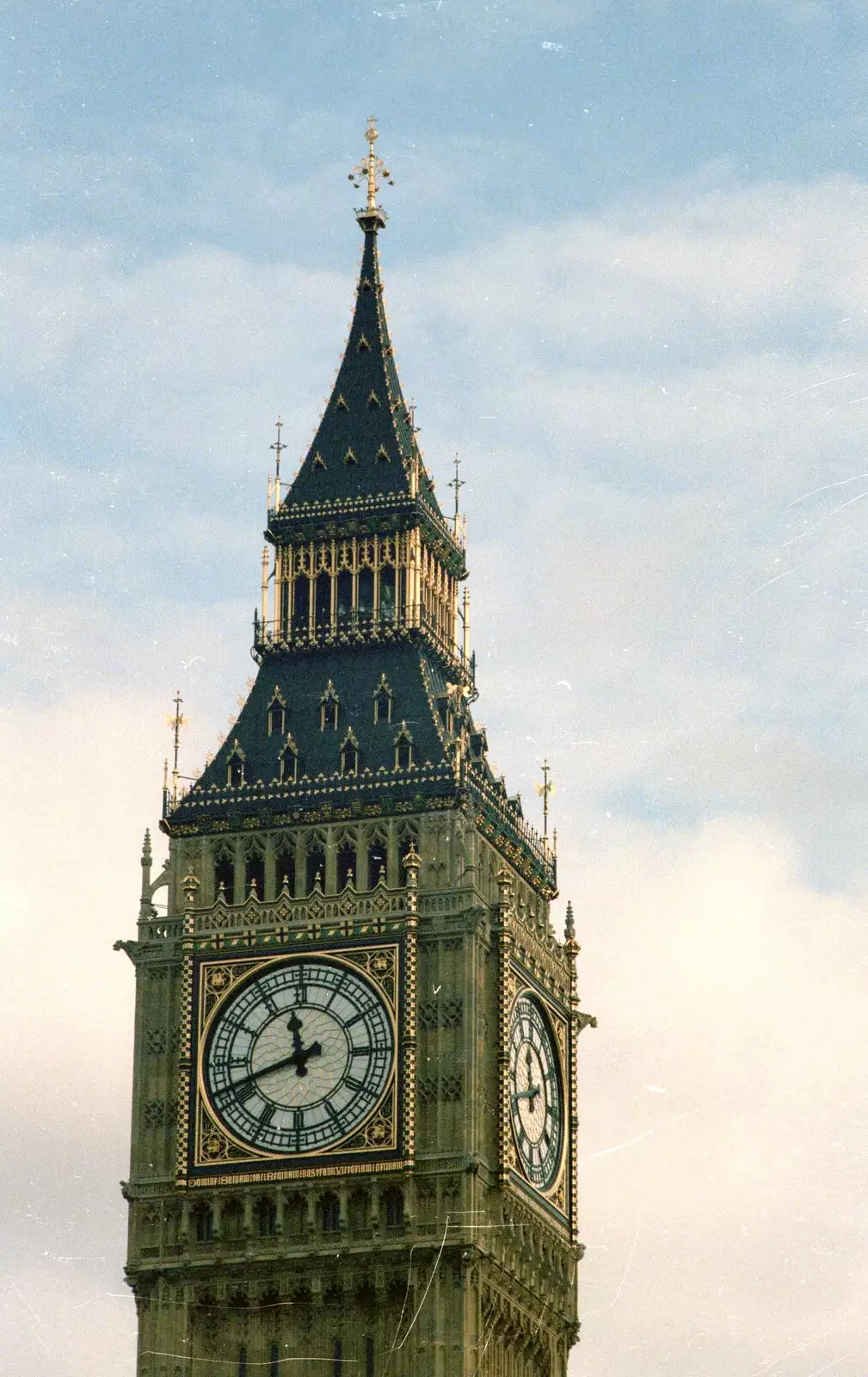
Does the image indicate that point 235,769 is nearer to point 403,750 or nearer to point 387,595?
point 403,750

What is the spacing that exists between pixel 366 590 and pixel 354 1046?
1286 cm

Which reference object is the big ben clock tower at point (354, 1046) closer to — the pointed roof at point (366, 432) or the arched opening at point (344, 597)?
the arched opening at point (344, 597)

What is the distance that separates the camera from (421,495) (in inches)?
4294

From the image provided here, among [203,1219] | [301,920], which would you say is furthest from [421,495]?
[203,1219]

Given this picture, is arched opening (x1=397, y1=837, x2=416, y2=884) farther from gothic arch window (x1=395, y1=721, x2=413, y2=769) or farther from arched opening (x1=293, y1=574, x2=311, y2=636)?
arched opening (x1=293, y1=574, x2=311, y2=636)

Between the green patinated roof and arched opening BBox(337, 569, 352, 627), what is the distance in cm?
199

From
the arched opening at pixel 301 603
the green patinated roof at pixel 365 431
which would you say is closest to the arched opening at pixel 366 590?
the arched opening at pixel 301 603

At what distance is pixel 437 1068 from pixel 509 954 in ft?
11.7

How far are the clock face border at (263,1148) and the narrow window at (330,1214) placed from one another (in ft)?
2.06

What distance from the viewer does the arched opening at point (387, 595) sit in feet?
353

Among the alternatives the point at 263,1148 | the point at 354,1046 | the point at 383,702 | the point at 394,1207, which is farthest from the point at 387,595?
the point at 394,1207

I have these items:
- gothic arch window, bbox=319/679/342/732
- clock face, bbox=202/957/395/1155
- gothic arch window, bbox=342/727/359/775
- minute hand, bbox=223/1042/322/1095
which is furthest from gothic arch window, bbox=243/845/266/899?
minute hand, bbox=223/1042/322/1095

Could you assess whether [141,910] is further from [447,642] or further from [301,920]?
[447,642]

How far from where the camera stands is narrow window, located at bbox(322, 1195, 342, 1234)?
99438mm
